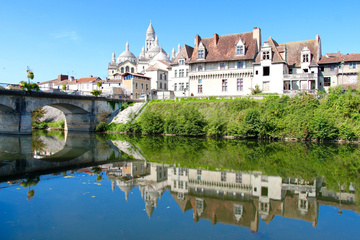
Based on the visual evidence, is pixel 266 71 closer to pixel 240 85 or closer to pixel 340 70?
pixel 240 85

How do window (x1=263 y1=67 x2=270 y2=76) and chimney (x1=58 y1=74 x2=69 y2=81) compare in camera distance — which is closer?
window (x1=263 y1=67 x2=270 y2=76)

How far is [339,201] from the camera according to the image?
41.9ft

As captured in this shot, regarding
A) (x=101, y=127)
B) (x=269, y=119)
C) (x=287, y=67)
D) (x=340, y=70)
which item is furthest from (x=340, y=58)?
(x=101, y=127)

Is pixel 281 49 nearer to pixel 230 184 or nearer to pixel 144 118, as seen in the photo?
pixel 144 118

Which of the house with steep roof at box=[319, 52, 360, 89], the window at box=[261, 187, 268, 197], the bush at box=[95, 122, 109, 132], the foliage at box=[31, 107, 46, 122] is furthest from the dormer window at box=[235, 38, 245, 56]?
the foliage at box=[31, 107, 46, 122]

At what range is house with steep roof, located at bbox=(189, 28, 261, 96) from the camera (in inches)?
1946

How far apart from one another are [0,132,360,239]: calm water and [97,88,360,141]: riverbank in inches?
504

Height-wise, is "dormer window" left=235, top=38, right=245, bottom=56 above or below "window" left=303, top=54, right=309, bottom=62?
above

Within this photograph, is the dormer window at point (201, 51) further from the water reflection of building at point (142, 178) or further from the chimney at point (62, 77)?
the chimney at point (62, 77)

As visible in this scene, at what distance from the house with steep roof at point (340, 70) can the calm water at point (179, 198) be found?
27351mm

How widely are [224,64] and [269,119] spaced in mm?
17330

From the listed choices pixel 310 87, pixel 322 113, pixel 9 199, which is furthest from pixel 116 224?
pixel 310 87

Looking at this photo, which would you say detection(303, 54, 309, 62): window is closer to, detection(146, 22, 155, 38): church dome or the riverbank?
the riverbank

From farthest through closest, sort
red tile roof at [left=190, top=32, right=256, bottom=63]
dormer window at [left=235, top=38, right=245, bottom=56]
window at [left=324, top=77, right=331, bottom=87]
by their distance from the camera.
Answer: red tile roof at [left=190, top=32, right=256, bottom=63] → dormer window at [left=235, top=38, right=245, bottom=56] → window at [left=324, top=77, right=331, bottom=87]
